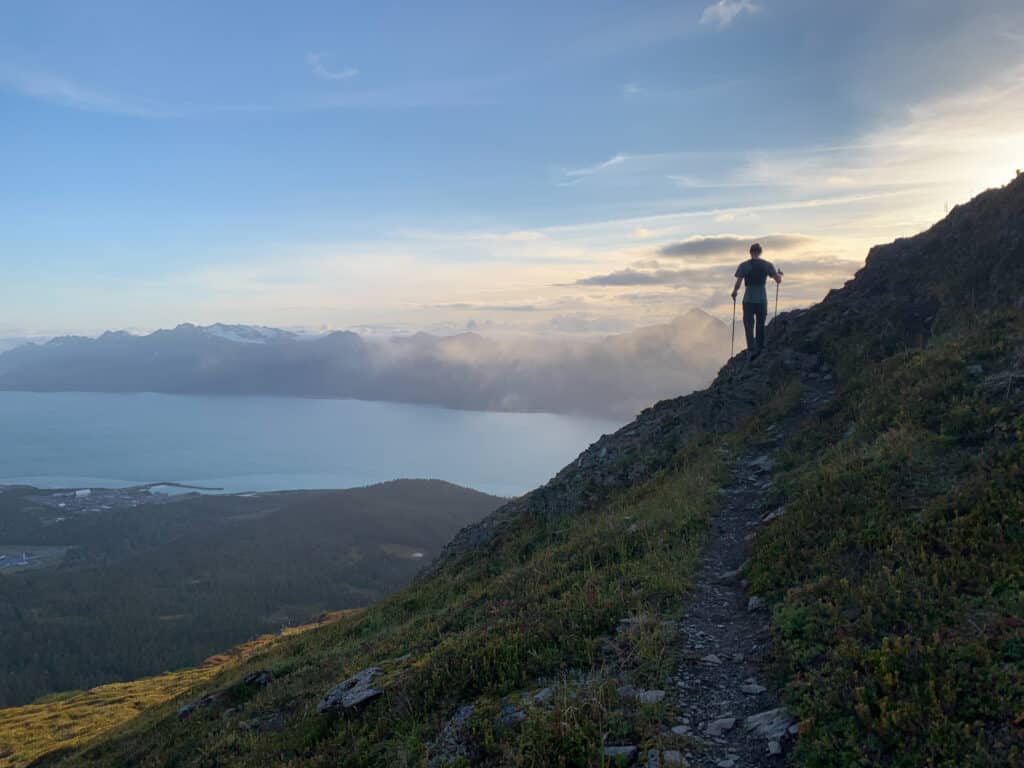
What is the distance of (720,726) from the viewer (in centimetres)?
566

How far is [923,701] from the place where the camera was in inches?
195

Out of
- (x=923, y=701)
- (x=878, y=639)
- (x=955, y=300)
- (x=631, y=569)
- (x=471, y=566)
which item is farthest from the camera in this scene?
(x=471, y=566)

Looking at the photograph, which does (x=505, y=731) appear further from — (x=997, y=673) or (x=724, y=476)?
(x=724, y=476)

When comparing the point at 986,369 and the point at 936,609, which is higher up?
the point at 986,369

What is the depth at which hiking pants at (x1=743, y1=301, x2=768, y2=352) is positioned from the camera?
812 inches

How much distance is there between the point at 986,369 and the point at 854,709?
Answer: 10.00 metres

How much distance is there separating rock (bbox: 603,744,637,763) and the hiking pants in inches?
713

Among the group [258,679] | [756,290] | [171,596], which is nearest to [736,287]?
[756,290]

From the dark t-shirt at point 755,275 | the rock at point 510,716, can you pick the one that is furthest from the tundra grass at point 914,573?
the dark t-shirt at point 755,275

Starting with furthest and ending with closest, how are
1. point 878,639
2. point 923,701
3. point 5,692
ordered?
point 5,692
point 878,639
point 923,701

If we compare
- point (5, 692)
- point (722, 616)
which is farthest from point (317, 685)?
point (5, 692)

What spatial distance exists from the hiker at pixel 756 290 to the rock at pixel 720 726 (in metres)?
16.9

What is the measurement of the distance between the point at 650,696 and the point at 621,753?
3.20 feet

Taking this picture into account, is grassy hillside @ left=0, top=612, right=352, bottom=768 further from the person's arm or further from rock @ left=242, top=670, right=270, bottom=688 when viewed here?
the person's arm
